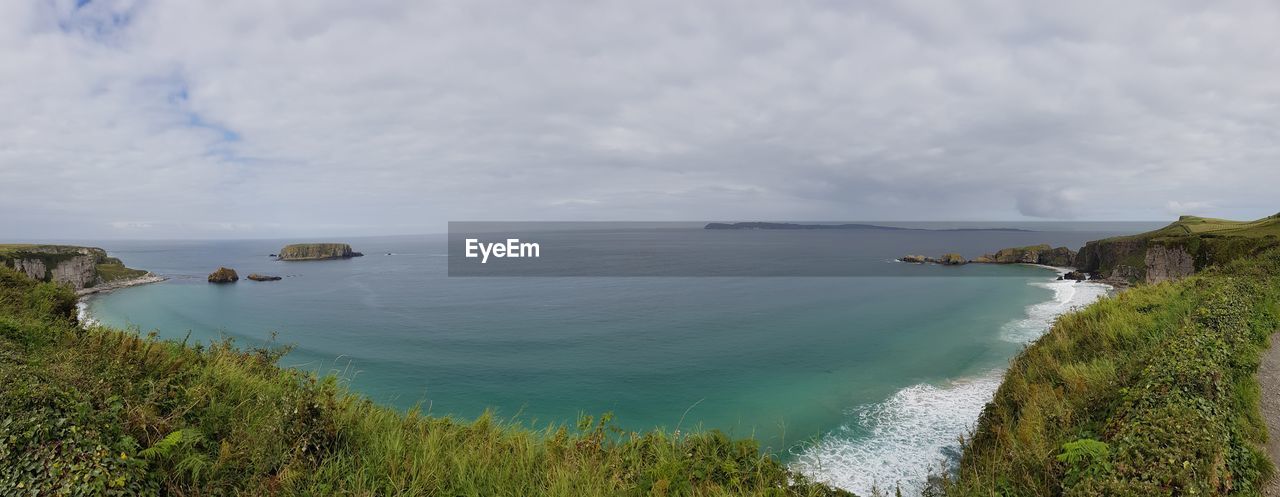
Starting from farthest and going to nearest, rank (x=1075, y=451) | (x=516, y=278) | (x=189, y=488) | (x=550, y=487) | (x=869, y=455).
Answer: (x=516, y=278) → (x=869, y=455) → (x=1075, y=451) → (x=550, y=487) → (x=189, y=488)

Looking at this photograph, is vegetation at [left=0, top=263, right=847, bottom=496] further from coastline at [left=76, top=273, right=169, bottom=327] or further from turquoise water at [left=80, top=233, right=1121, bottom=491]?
coastline at [left=76, top=273, right=169, bottom=327]

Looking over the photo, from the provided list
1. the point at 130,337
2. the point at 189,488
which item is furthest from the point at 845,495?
the point at 130,337

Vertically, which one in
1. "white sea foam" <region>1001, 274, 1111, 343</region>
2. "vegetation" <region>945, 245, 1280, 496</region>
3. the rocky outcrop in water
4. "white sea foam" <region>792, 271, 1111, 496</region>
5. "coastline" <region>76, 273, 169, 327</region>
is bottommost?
"coastline" <region>76, 273, 169, 327</region>

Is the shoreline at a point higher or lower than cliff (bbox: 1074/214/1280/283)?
lower

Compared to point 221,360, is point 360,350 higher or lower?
lower

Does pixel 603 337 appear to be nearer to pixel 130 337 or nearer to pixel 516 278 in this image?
pixel 130 337

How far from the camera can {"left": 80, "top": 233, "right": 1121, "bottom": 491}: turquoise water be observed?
21188 mm

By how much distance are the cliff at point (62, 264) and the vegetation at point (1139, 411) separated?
328 ft

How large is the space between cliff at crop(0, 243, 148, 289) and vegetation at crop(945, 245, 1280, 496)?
9985cm

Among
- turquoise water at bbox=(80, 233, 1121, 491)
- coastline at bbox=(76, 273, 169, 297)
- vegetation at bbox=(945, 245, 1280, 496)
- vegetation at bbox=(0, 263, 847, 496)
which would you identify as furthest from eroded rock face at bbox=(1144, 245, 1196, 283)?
coastline at bbox=(76, 273, 169, 297)

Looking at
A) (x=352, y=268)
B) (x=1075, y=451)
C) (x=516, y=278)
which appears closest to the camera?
(x=1075, y=451)

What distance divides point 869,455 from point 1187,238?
63.1m

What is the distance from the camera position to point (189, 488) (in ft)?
15.5

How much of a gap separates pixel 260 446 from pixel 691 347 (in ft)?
103
